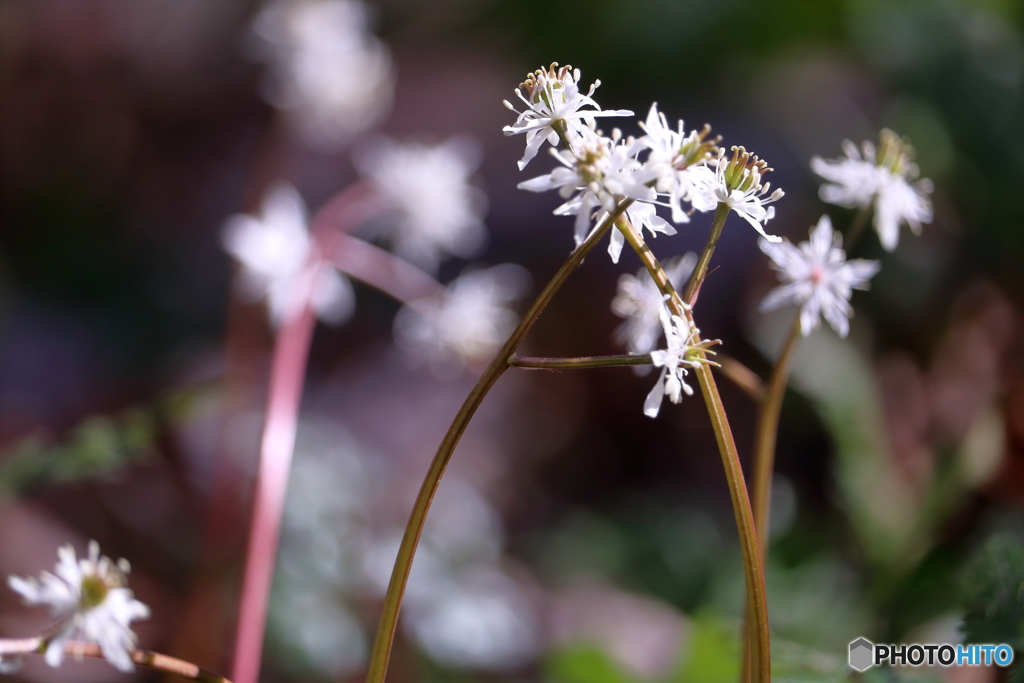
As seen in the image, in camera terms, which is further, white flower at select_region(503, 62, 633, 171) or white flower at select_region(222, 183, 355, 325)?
white flower at select_region(222, 183, 355, 325)

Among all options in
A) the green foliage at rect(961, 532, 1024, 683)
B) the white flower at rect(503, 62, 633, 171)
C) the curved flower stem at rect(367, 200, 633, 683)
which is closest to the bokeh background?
the green foliage at rect(961, 532, 1024, 683)

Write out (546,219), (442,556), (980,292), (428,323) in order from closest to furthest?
(428,323)
(442,556)
(980,292)
(546,219)

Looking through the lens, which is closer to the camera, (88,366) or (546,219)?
(88,366)

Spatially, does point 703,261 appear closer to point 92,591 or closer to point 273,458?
point 92,591

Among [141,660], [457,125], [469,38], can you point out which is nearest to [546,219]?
[457,125]

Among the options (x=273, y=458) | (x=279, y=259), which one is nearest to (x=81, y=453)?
(x=273, y=458)

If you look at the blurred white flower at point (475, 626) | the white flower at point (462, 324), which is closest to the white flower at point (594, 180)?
the white flower at point (462, 324)

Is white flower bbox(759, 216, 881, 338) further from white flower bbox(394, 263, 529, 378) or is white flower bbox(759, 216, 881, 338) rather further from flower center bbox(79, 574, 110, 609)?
white flower bbox(394, 263, 529, 378)

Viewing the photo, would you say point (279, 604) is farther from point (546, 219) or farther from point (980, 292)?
point (980, 292)

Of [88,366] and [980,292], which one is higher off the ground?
[980,292]
